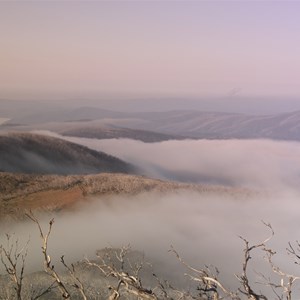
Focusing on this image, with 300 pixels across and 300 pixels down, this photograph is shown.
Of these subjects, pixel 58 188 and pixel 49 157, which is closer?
pixel 58 188

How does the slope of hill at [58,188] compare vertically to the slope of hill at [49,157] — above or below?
below

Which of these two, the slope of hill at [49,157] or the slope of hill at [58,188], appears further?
the slope of hill at [49,157]

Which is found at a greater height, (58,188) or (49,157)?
(49,157)

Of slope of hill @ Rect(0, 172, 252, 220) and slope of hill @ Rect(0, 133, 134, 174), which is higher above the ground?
slope of hill @ Rect(0, 133, 134, 174)

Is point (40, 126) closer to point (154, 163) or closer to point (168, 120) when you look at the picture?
point (154, 163)
